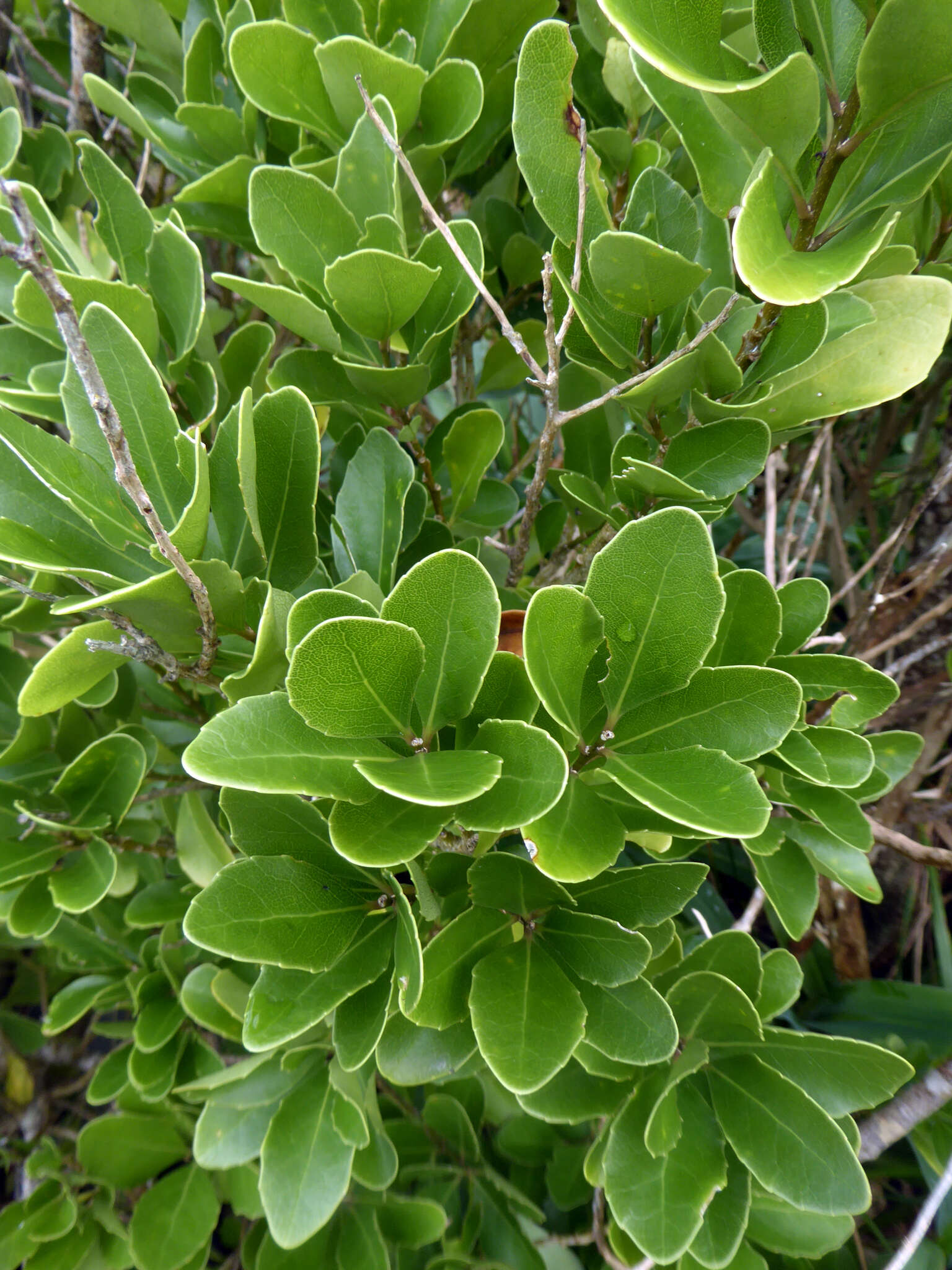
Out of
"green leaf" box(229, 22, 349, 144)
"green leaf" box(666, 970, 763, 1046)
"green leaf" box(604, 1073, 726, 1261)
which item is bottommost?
"green leaf" box(604, 1073, 726, 1261)

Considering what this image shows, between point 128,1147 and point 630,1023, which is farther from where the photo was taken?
point 128,1147

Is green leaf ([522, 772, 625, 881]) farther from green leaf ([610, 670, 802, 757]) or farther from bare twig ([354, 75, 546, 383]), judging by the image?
bare twig ([354, 75, 546, 383])

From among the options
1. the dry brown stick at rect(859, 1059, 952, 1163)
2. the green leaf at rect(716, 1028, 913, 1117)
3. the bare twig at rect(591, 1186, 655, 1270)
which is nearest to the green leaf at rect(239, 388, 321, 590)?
the green leaf at rect(716, 1028, 913, 1117)

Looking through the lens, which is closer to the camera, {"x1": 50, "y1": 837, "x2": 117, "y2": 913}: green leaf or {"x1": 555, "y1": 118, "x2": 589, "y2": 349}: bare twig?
{"x1": 555, "y1": 118, "x2": 589, "y2": 349}: bare twig

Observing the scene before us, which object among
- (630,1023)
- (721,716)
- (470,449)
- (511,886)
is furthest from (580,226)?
(630,1023)

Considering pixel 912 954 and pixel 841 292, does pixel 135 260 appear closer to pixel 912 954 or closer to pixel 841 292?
pixel 841 292

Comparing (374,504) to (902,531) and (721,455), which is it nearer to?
(721,455)
